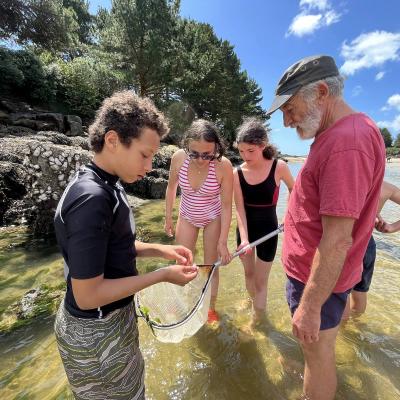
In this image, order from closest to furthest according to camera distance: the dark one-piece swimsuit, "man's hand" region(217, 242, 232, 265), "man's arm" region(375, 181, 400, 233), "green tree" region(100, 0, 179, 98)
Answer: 1. "man's arm" region(375, 181, 400, 233)
2. "man's hand" region(217, 242, 232, 265)
3. the dark one-piece swimsuit
4. "green tree" region(100, 0, 179, 98)

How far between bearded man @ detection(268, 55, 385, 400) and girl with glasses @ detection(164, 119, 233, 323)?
116 centimetres

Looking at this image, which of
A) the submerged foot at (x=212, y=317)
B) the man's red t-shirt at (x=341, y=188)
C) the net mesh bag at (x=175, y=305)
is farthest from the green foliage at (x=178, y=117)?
the man's red t-shirt at (x=341, y=188)

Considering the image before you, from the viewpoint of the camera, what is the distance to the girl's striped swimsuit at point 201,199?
3283mm

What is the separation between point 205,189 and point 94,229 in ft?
6.86

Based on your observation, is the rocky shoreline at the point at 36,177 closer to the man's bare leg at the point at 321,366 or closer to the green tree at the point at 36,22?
the man's bare leg at the point at 321,366

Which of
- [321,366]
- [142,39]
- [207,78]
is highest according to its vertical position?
[142,39]

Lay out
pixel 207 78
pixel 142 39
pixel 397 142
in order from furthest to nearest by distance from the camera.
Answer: pixel 397 142 < pixel 207 78 < pixel 142 39

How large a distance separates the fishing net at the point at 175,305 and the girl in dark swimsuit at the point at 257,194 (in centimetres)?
96

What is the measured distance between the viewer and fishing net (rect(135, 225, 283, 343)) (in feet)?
6.98

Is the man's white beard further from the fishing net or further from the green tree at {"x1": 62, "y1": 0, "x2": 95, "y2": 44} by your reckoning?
the green tree at {"x1": 62, "y1": 0, "x2": 95, "y2": 44}

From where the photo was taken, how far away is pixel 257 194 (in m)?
3.43

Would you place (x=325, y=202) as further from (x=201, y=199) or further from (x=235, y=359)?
(x=235, y=359)

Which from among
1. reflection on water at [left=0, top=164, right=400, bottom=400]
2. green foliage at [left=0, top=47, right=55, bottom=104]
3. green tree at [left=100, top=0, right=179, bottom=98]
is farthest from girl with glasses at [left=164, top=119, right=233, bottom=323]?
green foliage at [left=0, top=47, right=55, bottom=104]

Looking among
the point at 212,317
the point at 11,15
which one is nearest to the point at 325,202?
the point at 212,317
